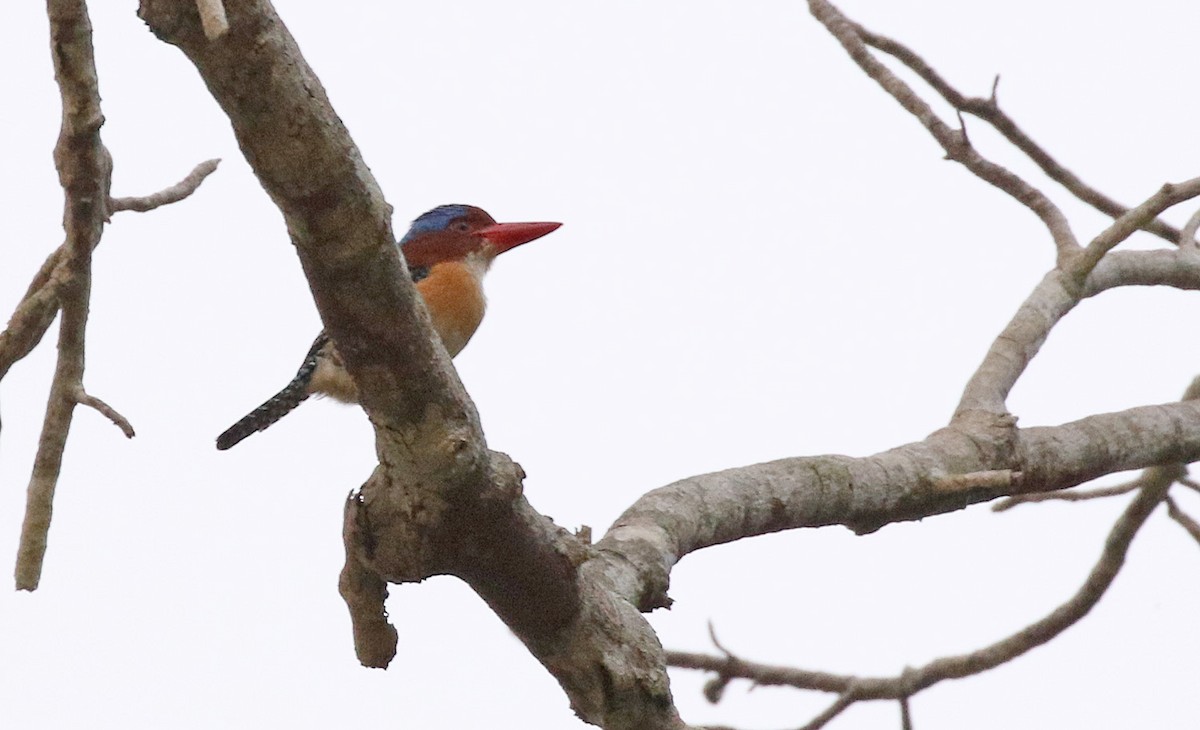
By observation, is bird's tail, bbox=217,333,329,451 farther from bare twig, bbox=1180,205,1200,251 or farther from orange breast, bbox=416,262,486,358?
bare twig, bbox=1180,205,1200,251

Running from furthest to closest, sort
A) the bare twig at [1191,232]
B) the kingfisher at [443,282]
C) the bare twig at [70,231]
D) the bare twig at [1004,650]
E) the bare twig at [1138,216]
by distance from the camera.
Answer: the kingfisher at [443,282], the bare twig at [1191,232], the bare twig at [1004,650], the bare twig at [1138,216], the bare twig at [70,231]

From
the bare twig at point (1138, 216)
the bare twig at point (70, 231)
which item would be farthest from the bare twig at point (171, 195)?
the bare twig at point (1138, 216)

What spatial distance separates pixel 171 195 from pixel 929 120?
2.04 m

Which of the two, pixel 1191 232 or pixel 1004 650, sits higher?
pixel 1191 232

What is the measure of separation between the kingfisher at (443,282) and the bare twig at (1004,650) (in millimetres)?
1514

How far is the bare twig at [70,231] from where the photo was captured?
2.36 metres

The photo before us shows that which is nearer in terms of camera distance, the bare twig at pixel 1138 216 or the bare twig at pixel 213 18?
the bare twig at pixel 213 18

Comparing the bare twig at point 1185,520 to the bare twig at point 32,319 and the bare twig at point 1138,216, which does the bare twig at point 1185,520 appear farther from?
the bare twig at point 32,319

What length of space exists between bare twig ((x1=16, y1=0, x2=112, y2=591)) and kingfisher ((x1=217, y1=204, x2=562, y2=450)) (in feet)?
6.35

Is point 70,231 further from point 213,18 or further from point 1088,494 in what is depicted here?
point 1088,494

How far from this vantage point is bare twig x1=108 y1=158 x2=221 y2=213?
2750 millimetres

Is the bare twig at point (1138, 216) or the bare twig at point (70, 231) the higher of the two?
the bare twig at point (1138, 216)

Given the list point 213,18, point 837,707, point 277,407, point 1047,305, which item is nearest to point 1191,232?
point 1047,305

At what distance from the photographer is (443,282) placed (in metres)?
5.11
